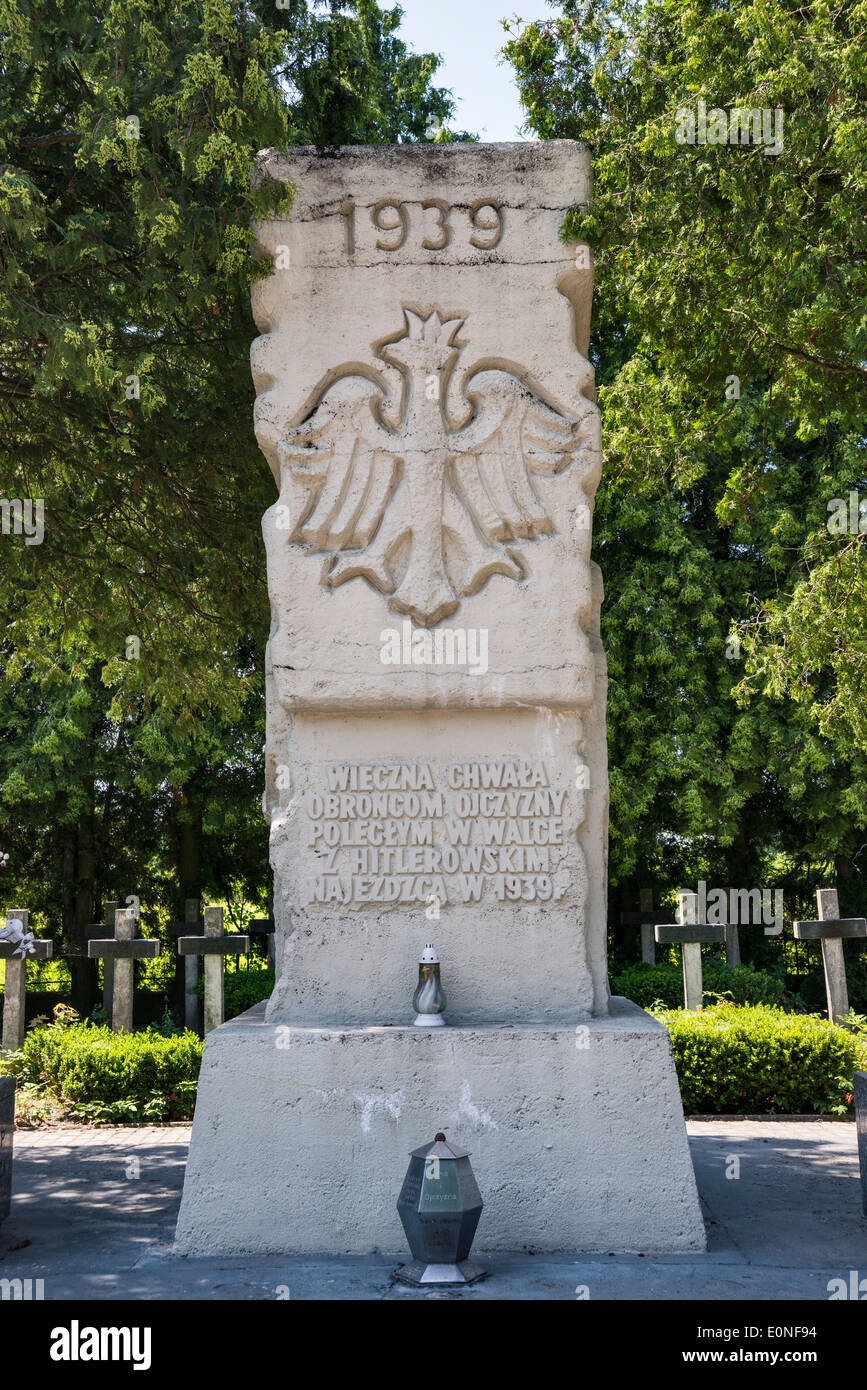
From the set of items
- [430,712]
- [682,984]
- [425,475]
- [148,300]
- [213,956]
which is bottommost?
[682,984]

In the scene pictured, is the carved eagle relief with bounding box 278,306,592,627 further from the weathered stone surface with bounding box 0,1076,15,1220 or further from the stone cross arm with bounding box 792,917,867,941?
the stone cross arm with bounding box 792,917,867,941

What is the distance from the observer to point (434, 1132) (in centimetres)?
491

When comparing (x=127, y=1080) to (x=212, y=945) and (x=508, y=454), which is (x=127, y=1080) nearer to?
(x=212, y=945)

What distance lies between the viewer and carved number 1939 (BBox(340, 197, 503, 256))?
5703 mm

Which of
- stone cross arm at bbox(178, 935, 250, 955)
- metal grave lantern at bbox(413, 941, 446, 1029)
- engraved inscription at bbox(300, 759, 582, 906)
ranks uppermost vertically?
engraved inscription at bbox(300, 759, 582, 906)

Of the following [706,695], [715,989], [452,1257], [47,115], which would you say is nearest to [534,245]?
[47,115]

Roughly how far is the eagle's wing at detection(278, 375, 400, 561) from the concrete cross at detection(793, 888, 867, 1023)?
23.7 feet

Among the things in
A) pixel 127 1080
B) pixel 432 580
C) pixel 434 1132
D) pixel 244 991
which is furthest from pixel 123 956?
pixel 432 580

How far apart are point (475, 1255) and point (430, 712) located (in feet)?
7.56

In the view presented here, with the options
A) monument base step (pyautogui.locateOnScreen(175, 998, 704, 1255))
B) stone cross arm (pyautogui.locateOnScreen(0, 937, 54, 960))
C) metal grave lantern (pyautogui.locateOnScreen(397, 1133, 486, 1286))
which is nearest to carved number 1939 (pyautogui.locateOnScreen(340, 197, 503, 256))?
monument base step (pyautogui.locateOnScreen(175, 998, 704, 1255))

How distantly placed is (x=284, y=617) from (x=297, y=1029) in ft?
6.09

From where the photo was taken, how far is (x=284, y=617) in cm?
551

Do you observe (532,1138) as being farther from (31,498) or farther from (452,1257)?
(31,498)

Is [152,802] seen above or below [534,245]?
below
